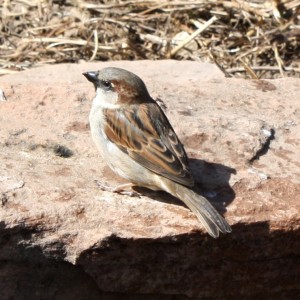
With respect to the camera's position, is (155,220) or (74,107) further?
(74,107)

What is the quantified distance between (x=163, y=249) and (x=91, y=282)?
0.40 m

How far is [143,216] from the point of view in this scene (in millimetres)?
4199

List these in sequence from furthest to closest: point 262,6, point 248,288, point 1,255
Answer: point 262,6, point 248,288, point 1,255

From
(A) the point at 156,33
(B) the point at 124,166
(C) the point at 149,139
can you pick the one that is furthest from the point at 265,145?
(A) the point at 156,33

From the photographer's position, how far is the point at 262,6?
23.5 feet

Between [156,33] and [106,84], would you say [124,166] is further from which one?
[156,33]

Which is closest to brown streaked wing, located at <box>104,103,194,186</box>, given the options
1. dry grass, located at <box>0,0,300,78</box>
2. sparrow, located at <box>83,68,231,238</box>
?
sparrow, located at <box>83,68,231,238</box>

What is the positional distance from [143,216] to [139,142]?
0.44 metres

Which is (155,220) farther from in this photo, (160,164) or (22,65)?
(22,65)

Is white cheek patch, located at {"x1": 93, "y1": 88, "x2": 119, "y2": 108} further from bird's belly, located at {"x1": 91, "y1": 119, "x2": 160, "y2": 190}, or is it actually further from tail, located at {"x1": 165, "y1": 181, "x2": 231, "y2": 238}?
tail, located at {"x1": 165, "y1": 181, "x2": 231, "y2": 238}

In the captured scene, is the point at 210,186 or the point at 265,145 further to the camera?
the point at 265,145

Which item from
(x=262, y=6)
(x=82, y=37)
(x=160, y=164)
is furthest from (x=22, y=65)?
(x=160, y=164)

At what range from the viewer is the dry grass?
681 cm

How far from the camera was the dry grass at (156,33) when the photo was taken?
6812mm
